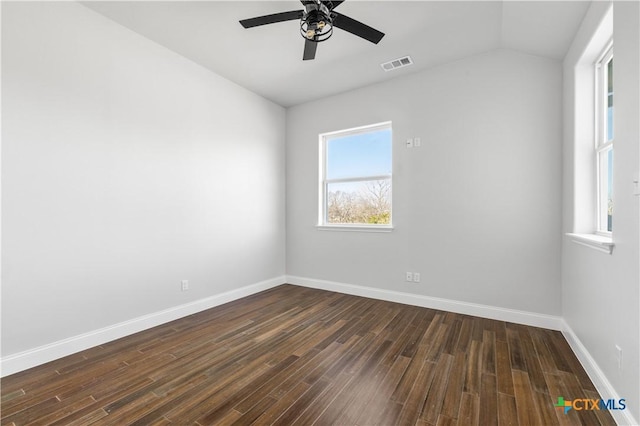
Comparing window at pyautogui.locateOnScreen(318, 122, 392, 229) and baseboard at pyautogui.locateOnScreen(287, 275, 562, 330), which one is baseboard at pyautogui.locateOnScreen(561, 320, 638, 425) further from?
window at pyautogui.locateOnScreen(318, 122, 392, 229)

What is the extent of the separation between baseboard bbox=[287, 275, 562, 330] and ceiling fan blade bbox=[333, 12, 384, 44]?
9.76ft

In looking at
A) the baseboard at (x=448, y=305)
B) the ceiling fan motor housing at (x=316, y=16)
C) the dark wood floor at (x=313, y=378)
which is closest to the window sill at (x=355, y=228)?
the baseboard at (x=448, y=305)

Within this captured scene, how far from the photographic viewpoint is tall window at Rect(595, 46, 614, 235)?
2266 millimetres

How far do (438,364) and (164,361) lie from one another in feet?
7.27

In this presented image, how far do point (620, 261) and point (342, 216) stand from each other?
3185mm

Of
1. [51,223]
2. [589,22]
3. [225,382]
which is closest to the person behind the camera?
[225,382]

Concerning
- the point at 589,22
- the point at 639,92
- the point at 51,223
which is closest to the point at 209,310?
the point at 51,223

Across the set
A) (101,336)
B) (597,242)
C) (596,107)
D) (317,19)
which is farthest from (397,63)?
(101,336)

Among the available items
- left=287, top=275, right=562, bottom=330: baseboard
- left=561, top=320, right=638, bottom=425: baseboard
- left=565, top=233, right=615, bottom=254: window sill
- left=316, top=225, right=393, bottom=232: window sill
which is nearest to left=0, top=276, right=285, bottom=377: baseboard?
left=287, top=275, right=562, bottom=330: baseboard

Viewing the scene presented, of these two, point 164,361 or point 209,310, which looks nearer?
point 164,361

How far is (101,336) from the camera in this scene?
8.62 ft

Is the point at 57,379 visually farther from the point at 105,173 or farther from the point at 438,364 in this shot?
the point at 438,364

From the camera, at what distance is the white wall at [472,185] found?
2.97 m

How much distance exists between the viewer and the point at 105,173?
268 cm
